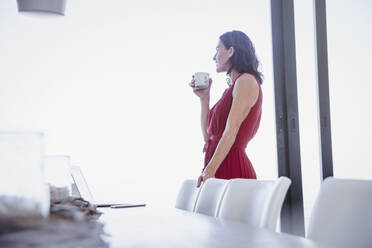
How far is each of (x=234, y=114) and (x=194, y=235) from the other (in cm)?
179

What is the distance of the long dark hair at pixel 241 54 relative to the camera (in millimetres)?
3275

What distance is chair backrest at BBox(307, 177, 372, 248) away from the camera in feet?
5.00

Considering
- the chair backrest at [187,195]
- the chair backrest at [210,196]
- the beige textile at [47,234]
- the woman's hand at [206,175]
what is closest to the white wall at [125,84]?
the chair backrest at [187,195]

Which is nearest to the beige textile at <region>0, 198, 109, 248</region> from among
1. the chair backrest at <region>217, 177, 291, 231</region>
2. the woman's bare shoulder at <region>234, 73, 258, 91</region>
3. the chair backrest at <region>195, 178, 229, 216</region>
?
the chair backrest at <region>217, 177, 291, 231</region>

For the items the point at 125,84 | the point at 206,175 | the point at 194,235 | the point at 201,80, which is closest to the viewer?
the point at 194,235

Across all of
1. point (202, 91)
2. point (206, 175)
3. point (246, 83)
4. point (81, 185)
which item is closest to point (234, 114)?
point (246, 83)

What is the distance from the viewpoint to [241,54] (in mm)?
3328

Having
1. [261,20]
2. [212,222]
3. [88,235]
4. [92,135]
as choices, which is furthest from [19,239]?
[261,20]

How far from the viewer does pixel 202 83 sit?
137 inches

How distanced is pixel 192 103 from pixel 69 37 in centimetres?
104

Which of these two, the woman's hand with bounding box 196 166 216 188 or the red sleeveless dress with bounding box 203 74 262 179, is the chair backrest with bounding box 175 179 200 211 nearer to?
the woman's hand with bounding box 196 166 216 188

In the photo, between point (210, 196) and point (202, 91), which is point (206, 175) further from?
point (202, 91)

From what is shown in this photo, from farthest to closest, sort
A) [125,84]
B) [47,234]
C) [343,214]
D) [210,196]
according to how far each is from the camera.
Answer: [125,84] < [210,196] < [343,214] < [47,234]

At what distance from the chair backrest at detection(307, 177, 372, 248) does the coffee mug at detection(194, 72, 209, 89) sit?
1.81 meters
